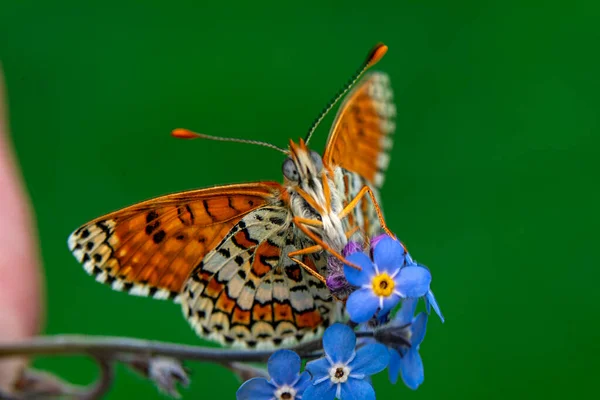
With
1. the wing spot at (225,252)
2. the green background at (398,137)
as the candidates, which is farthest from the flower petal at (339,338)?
the green background at (398,137)

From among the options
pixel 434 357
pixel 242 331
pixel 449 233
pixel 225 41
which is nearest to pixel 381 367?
pixel 242 331

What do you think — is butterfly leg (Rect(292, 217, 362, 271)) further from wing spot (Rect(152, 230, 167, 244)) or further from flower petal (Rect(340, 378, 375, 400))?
wing spot (Rect(152, 230, 167, 244))

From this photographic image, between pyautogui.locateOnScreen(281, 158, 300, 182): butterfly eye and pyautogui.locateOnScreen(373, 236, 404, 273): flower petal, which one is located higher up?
pyautogui.locateOnScreen(281, 158, 300, 182): butterfly eye

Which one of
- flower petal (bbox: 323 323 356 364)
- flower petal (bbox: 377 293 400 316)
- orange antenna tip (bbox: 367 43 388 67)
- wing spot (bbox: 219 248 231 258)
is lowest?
flower petal (bbox: 323 323 356 364)

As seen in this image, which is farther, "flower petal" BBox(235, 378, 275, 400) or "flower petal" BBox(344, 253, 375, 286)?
"flower petal" BBox(235, 378, 275, 400)

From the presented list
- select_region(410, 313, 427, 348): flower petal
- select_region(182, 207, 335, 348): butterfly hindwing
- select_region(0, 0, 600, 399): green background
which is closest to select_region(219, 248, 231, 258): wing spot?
select_region(182, 207, 335, 348): butterfly hindwing

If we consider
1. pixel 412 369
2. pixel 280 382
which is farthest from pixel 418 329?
pixel 280 382

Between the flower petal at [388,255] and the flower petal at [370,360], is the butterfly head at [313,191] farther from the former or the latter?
the flower petal at [370,360]
